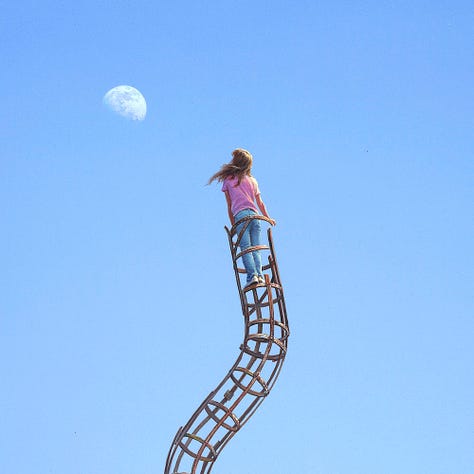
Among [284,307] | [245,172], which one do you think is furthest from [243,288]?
[245,172]

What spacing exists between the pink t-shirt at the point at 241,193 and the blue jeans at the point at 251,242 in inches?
3.2

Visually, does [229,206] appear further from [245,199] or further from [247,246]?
[247,246]

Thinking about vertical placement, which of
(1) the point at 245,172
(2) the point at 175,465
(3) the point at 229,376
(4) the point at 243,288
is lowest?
(2) the point at 175,465

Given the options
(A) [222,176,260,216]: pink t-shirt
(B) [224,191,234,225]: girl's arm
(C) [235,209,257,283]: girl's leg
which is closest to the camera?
(C) [235,209,257,283]: girl's leg

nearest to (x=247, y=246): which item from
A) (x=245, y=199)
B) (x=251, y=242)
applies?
(x=251, y=242)

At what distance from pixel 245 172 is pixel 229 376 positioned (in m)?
3.19

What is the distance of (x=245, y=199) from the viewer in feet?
56.4

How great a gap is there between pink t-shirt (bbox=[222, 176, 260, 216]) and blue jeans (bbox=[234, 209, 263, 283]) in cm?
8

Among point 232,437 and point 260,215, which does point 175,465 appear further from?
point 260,215

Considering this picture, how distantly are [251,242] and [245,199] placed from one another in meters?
0.68

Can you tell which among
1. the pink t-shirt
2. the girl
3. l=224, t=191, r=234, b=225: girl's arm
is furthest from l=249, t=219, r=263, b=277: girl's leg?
l=224, t=191, r=234, b=225: girl's arm

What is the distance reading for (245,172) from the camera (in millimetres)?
17328

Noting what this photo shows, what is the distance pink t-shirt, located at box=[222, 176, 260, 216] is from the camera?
17172 mm

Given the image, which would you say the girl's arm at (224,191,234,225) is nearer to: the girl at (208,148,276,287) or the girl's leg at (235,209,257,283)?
the girl at (208,148,276,287)
